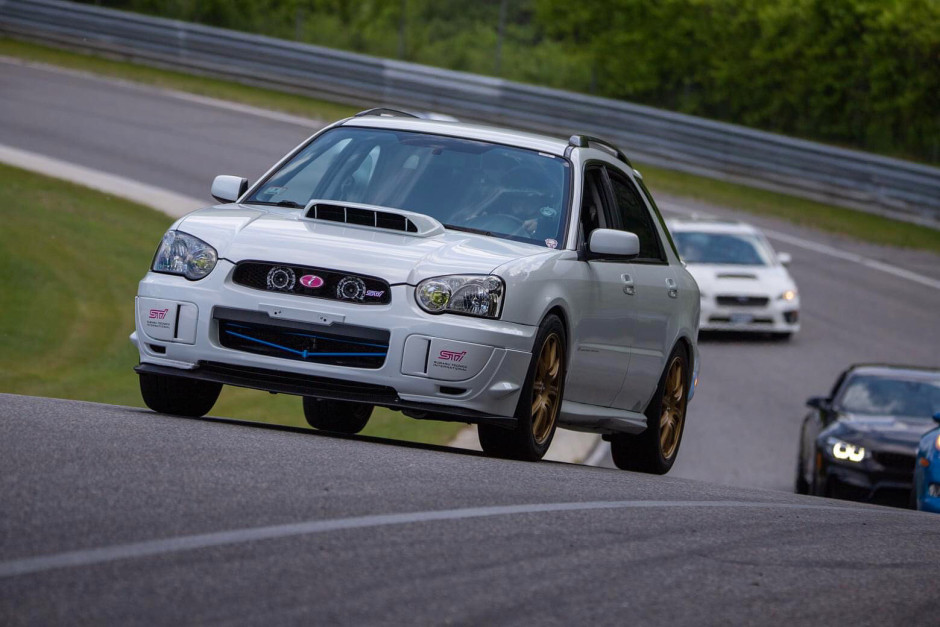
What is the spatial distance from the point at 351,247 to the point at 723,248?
55.8 feet

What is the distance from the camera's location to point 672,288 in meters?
10.5

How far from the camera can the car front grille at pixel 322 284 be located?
8.05m

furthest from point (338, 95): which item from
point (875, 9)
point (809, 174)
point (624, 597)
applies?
point (624, 597)

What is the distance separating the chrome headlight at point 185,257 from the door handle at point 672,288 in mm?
3285

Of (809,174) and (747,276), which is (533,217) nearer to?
(747,276)

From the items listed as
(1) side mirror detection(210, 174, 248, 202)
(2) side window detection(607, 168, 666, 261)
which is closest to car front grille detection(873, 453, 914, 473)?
(2) side window detection(607, 168, 666, 261)

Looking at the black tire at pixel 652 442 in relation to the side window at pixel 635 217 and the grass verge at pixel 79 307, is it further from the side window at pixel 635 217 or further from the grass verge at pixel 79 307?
the grass verge at pixel 79 307

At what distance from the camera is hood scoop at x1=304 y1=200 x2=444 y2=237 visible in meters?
8.48

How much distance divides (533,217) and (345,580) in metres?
4.24

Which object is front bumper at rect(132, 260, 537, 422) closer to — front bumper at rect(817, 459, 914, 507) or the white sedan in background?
front bumper at rect(817, 459, 914, 507)

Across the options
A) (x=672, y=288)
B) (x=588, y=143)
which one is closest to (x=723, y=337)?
(x=672, y=288)

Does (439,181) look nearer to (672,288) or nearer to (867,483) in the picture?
(672,288)

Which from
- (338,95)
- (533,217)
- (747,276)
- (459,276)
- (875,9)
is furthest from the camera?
(875,9)

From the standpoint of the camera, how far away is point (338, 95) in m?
34.4
